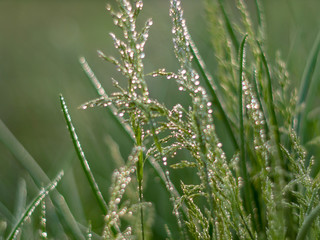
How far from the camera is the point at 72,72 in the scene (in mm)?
1686

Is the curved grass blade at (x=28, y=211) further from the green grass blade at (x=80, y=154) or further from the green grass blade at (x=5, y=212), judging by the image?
the green grass blade at (x=5, y=212)

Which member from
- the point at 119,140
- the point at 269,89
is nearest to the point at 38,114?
the point at 119,140

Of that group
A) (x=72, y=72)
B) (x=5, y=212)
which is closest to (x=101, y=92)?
(x=5, y=212)

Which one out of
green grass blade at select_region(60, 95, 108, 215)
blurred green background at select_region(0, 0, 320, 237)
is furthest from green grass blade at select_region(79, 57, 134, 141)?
blurred green background at select_region(0, 0, 320, 237)

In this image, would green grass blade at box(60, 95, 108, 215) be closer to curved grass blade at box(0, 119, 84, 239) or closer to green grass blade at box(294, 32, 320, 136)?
curved grass blade at box(0, 119, 84, 239)

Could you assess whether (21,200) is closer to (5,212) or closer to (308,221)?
(5,212)

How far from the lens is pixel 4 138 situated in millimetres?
721

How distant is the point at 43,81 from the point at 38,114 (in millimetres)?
247

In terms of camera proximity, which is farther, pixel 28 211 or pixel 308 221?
pixel 28 211

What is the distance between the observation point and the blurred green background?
1.07 meters

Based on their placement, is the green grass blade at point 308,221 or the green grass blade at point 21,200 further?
the green grass blade at point 21,200

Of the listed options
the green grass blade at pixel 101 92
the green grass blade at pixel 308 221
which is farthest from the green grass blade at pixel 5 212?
the green grass blade at pixel 308 221

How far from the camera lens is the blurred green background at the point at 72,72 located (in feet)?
3.51

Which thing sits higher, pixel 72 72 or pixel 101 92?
pixel 72 72
